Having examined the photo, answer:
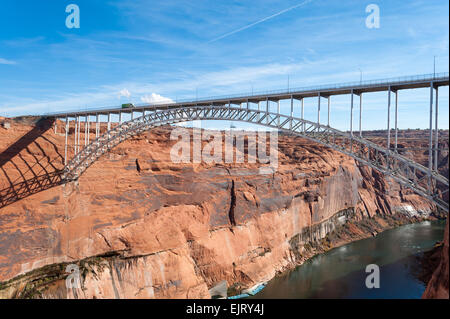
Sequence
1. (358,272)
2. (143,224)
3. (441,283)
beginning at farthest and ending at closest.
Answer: (358,272) < (143,224) < (441,283)

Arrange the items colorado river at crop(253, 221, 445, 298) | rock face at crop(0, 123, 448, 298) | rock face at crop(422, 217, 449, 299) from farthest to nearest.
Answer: colorado river at crop(253, 221, 445, 298)
rock face at crop(0, 123, 448, 298)
rock face at crop(422, 217, 449, 299)

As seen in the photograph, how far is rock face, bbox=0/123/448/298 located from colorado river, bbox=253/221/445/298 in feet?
7.62

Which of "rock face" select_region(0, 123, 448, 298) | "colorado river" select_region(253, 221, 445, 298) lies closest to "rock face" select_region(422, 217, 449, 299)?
"colorado river" select_region(253, 221, 445, 298)

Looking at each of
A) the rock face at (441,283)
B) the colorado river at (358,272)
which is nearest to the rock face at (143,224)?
the colorado river at (358,272)

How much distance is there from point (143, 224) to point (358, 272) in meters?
25.8

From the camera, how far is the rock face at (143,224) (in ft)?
77.4

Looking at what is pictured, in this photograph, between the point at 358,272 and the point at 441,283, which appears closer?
the point at 441,283

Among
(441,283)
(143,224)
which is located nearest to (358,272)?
(143,224)

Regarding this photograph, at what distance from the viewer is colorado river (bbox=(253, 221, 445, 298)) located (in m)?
30.7

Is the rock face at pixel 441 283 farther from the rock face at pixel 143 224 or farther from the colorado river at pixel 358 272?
the rock face at pixel 143 224

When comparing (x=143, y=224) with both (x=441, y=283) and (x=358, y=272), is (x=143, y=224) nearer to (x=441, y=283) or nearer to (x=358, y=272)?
(x=441, y=283)

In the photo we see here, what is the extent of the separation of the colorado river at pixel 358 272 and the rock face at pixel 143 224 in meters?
2.32

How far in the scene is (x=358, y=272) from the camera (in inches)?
1421

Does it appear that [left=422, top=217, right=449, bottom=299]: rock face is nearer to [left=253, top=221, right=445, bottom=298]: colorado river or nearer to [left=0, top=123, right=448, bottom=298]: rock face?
[left=253, top=221, right=445, bottom=298]: colorado river
